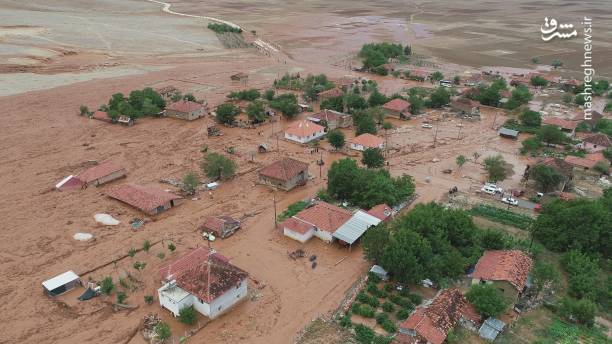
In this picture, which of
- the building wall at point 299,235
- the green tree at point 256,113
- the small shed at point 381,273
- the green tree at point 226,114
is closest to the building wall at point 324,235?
the building wall at point 299,235

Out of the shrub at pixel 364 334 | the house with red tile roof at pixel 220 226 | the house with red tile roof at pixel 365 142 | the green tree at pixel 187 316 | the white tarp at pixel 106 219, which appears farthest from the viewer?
the house with red tile roof at pixel 365 142

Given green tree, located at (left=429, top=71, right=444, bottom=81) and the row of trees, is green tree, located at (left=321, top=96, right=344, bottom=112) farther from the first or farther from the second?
green tree, located at (left=429, top=71, right=444, bottom=81)

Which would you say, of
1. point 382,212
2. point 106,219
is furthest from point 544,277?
point 106,219

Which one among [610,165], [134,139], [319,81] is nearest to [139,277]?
[134,139]

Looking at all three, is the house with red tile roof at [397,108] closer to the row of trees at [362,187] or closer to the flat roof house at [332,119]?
the flat roof house at [332,119]

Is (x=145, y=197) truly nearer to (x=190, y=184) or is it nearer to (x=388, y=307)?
(x=190, y=184)

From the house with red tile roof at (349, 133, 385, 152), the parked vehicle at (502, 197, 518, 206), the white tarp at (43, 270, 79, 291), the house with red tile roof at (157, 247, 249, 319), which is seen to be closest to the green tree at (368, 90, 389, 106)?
the house with red tile roof at (349, 133, 385, 152)
